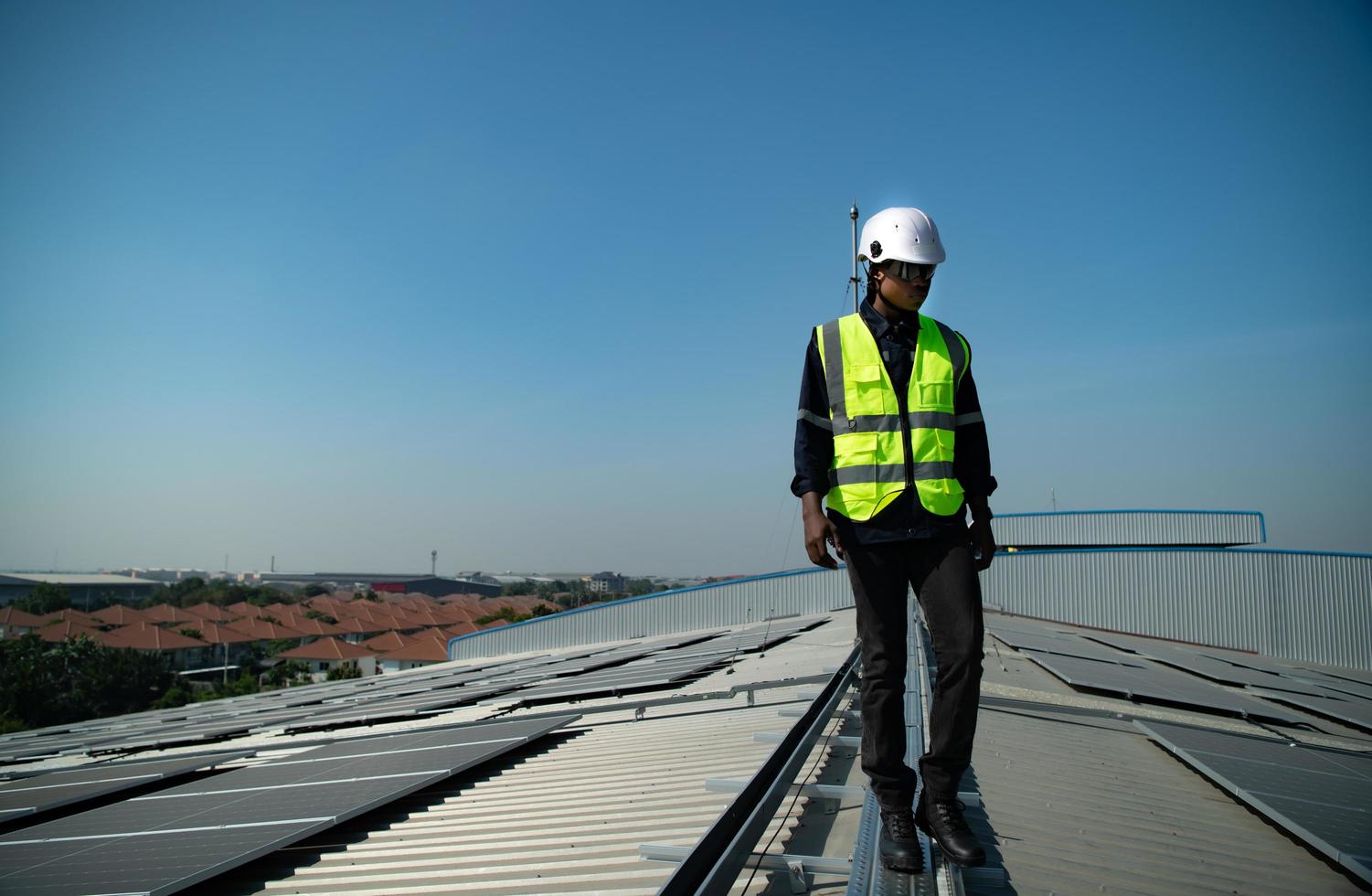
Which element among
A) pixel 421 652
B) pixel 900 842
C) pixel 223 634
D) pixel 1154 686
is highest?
pixel 900 842

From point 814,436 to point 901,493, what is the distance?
1.29 feet

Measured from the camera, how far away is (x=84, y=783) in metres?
6.54

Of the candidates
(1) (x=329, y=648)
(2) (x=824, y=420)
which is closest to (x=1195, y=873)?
(2) (x=824, y=420)

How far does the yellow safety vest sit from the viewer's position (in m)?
2.77

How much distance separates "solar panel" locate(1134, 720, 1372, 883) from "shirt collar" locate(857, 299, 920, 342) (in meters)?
2.20

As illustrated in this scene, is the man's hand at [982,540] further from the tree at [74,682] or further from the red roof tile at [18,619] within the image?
the red roof tile at [18,619]

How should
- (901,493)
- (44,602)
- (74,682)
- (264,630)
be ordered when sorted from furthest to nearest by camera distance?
(44,602) → (264,630) → (74,682) → (901,493)

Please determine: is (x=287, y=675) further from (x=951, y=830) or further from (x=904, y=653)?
(x=951, y=830)

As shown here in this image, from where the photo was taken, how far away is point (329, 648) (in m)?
56.9

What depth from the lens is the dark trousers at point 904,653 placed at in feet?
8.64

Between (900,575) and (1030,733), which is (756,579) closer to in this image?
(1030,733)

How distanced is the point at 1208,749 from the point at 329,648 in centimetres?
6089

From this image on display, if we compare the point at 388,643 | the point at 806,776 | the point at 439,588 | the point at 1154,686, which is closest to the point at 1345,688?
the point at 1154,686

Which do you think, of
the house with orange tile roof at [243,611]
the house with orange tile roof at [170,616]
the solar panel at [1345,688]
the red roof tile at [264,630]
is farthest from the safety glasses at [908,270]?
the house with orange tile roof at [243,611]
